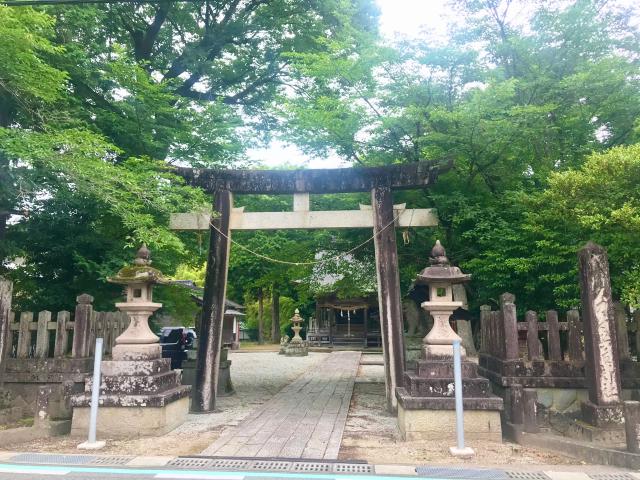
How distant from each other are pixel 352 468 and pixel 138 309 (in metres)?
4.59

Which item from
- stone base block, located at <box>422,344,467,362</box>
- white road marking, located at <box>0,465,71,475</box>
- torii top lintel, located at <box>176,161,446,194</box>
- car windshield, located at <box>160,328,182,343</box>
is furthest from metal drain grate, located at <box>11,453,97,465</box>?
car windshield, located at <box>160,328,182,343</box>

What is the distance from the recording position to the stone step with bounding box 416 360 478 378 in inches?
273

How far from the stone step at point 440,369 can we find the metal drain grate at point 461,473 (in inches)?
66.1

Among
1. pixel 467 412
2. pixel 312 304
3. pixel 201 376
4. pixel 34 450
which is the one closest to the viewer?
pixel 34 450

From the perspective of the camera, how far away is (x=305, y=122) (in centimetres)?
1088

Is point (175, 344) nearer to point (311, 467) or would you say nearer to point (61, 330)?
point (61, 330)

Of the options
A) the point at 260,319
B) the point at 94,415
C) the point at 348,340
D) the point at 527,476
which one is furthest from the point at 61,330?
the point at 260,319

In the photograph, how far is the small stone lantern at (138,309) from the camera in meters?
7.60

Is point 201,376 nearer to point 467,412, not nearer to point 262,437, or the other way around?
point 262,437

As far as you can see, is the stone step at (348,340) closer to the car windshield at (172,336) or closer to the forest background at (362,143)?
the car windshield at (172,336)

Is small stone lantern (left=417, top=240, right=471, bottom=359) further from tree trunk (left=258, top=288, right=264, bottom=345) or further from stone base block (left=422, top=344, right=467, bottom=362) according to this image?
tree trunk (left=258, top=288, right=264, bottom=345)

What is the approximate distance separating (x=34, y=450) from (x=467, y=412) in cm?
617

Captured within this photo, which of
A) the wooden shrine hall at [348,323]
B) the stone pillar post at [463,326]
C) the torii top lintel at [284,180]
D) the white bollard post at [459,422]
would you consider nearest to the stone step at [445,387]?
the white bollard post at [459,422]

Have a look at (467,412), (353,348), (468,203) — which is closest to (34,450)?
(467,412)
